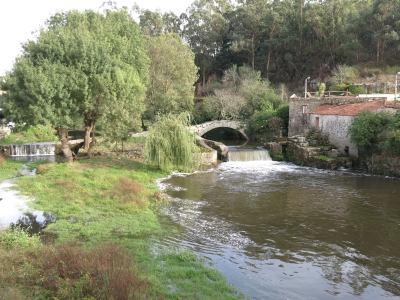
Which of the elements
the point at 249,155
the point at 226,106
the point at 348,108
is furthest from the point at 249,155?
the point at 226,106

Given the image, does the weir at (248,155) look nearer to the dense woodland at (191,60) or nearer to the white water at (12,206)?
the dense woodland at (191,60)

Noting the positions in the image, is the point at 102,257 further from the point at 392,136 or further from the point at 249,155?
the point at 249,155

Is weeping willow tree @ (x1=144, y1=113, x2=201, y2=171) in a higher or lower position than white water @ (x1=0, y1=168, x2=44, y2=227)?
higher

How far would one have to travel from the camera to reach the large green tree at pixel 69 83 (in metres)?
21.9

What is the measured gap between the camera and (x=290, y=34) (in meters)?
55.5

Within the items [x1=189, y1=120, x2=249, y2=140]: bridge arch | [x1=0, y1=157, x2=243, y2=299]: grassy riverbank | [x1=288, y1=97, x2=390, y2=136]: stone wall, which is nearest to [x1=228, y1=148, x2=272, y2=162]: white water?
[x1=288, y1=97, x2=390, y2=136]: stone wall

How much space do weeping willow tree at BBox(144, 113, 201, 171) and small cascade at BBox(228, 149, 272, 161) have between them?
6638mm

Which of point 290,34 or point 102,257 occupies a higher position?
point 290,34

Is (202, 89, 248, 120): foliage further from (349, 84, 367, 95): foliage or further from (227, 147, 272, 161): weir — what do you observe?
(349, 84, 367, 95): foliage

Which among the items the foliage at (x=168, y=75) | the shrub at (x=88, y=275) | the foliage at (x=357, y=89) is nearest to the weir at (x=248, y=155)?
the foliage at (x=168, y=75)

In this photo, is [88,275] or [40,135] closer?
[88,275]

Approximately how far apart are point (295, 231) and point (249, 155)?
16.1m

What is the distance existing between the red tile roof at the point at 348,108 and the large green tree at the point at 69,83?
51.4 ft

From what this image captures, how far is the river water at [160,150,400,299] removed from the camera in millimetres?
9977
